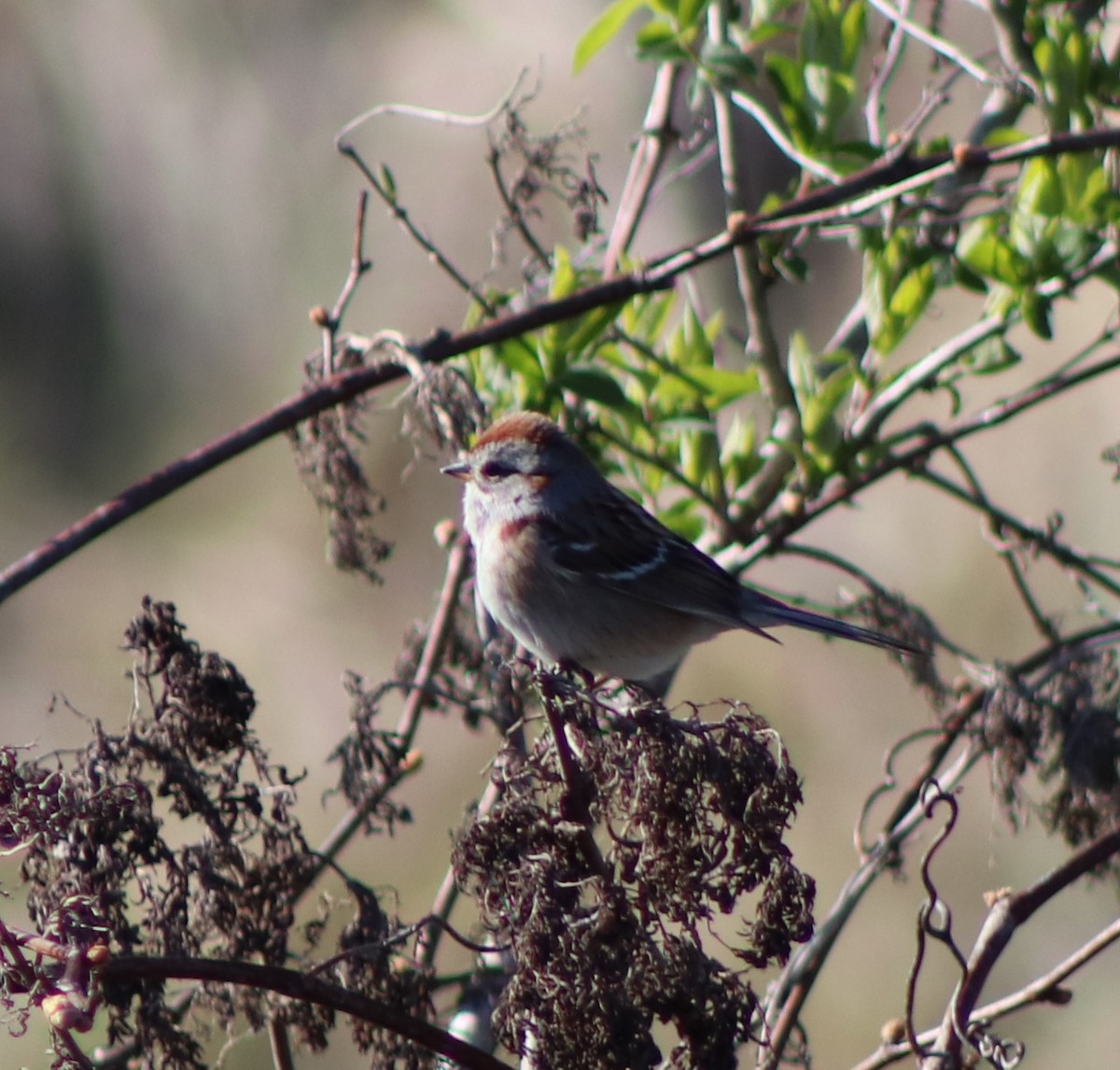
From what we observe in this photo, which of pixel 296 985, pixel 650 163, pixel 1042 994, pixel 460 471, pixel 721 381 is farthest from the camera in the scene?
pixel 460 471

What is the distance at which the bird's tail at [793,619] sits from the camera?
271 cm

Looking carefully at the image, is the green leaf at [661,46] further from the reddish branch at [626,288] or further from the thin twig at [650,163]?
the reddish branch at [626,288]

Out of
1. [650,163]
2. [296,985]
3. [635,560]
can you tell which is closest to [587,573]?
[635,560]

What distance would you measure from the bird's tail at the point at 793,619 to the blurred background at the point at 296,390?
1.92 m

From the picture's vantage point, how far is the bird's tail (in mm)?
2709

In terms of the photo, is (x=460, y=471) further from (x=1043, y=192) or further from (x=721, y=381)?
(x=1043, y=192)

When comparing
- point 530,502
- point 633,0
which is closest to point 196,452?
point 633,0

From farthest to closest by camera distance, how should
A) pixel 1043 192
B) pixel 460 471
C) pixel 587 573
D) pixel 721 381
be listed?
pixel 587 573
pixel 460 471
pixel 721 381
pixel 1043 192

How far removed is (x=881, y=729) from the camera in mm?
5199

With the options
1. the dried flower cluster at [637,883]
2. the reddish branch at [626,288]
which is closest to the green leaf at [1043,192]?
the reddish branch at [626,288]

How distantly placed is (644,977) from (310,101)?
22.6 ft

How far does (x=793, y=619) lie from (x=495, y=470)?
2.38 ft

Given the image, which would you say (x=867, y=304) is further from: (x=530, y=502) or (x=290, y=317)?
(x=290, y=317)

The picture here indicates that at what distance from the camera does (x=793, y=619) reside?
10.0ft
